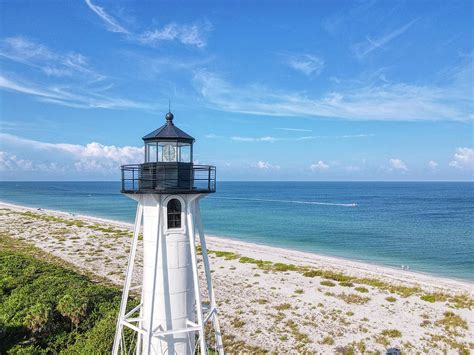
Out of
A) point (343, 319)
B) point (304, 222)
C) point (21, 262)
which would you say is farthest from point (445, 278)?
point (304, 222)

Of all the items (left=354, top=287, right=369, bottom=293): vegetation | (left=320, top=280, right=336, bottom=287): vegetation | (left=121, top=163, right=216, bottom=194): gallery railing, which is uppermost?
(left=121, top=163, right=216, bottom=194): gallery railing

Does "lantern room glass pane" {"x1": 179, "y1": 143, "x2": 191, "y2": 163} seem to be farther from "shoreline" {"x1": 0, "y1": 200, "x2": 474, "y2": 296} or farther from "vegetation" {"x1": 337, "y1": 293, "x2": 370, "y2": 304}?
"shoreline" {"x1": 0, "y1": 200, "x2": 474, "y2": 296}

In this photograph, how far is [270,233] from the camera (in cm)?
5503

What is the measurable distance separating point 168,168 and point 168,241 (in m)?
1.81

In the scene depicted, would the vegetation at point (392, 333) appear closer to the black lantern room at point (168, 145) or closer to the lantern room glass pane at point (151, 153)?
the black lantern room at point (168, 145)

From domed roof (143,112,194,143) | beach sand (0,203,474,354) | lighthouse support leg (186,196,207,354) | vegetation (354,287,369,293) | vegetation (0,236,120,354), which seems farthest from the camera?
vegetation (354,287,369,293)

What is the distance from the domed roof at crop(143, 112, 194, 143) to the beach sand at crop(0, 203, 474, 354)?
9.91m

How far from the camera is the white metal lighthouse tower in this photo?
8.38 metres

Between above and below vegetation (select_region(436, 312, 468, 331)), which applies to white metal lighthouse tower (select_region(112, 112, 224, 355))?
above

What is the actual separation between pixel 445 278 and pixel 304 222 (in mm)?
37743

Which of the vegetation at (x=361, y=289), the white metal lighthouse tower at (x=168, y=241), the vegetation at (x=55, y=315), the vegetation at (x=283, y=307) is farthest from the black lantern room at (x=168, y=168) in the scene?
the vegetation at (x=361, y=289)

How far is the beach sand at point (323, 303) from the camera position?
50.1ft

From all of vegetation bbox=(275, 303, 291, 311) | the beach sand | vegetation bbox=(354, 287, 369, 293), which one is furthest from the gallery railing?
vegetation bbox=(354, 287, 369, 293)

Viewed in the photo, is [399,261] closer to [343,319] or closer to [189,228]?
[343,319]
